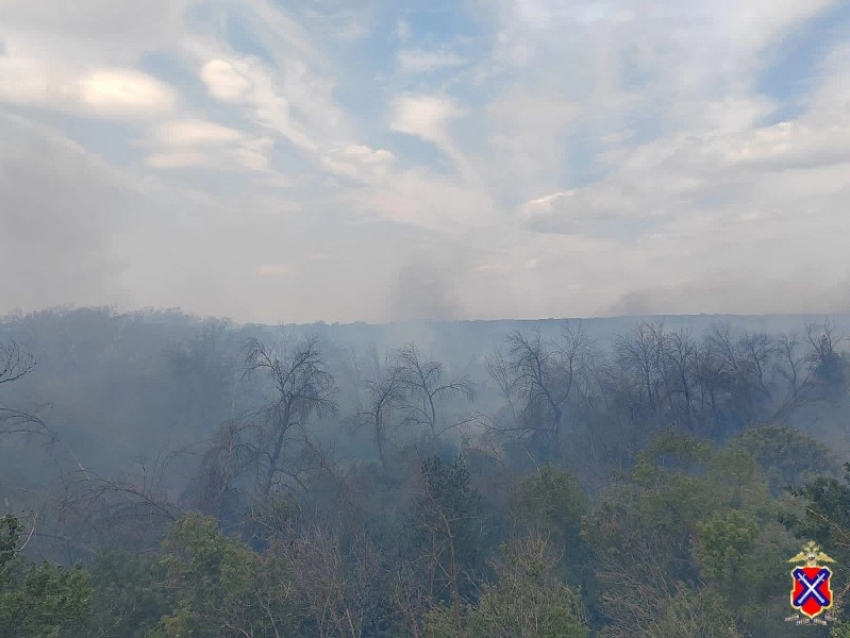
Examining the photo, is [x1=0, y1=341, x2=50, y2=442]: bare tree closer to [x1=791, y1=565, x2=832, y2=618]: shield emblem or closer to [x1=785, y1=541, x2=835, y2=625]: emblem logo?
[x1=785, y1=541, x2=835, y2=625]: emblem logo

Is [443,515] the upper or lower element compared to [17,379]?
Result: lower

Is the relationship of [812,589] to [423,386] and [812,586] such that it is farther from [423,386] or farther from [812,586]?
[423,386]

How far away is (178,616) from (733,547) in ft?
45.5

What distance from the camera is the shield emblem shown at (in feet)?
29.5

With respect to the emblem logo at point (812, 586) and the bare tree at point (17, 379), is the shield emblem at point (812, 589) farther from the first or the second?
the bare tree at point (17, 379)

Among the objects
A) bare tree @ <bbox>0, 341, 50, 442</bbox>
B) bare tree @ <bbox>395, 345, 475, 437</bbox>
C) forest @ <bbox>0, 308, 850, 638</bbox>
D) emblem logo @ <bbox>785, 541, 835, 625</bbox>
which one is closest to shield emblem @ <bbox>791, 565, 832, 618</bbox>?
emblem logo @ <bbox>785, 541, 835, 625</bbox>

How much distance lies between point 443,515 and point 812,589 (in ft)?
30.3

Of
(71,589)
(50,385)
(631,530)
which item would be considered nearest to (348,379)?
(50,385)

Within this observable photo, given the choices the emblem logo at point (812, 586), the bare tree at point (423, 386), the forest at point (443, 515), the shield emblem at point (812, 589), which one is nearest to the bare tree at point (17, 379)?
the forest at point (443, 515)

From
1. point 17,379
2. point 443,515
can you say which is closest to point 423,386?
point 443,515

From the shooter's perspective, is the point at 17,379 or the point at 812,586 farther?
the point at 17,379

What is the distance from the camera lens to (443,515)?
631 inches

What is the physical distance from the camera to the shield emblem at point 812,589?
8977 mm

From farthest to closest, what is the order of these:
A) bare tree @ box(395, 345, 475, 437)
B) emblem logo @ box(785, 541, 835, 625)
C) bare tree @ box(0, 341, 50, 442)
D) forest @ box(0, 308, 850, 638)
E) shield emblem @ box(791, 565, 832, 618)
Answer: bare tree @ box(395, 345, 475, 437) < bare tree @ box(0, 341, 50, 442) < forest @ box(0, 308, 850, 638) < shield emblem @ box(791, 565, 832, 618) < emblem logo @ box(785, 541, 835, 625)
